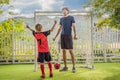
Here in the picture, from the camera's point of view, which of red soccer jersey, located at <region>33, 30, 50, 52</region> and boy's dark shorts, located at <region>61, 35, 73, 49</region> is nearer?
red soccer jersey, located at <region>33, 30, 50, 52</region>

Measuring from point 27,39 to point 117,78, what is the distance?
703cm

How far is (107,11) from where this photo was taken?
10.5 meters

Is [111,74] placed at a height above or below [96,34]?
below

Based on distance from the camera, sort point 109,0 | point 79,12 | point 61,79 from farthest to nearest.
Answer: point 79,12 < point 109,0 < point 61,79

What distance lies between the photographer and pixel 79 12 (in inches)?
488

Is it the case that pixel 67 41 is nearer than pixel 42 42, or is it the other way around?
pixel 42 42

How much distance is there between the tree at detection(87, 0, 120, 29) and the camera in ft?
33.6

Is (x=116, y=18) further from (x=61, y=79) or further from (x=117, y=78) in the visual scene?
(x=61, y=79)

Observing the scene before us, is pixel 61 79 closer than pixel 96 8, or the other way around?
pixel 61 79

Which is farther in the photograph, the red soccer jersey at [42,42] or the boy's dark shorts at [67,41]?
the boy's dark shorts at [67,41]

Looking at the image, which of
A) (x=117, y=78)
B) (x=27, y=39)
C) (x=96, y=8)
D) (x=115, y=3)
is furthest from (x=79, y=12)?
(x=27, y=39)

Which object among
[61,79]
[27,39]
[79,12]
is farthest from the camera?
[27,39]

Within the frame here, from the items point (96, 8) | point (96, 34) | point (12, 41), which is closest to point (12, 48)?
point (12, 41)

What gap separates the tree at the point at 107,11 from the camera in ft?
33.6
